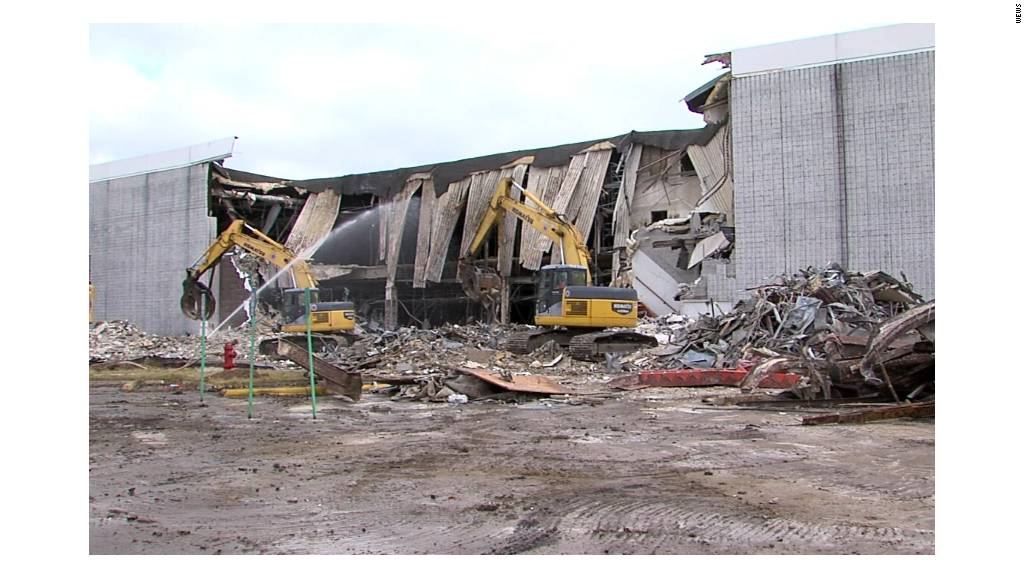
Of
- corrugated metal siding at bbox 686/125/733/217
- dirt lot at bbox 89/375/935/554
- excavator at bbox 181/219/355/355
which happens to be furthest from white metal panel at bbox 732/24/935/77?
dirt lot at bbox 89/375/935/554

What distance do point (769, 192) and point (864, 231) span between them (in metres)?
2.51

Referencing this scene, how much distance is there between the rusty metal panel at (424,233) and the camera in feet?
91.9

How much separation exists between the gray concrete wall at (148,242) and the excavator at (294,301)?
767cm

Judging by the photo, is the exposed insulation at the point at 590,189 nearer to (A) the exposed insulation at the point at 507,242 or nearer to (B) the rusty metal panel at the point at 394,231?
(A) the exposed insulation at the point at 507,242

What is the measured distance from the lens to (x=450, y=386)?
11.5 metres

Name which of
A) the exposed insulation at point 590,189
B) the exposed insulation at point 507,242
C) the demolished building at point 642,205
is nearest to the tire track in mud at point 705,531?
the demolished building at point 642,205

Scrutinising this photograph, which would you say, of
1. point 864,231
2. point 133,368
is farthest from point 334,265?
point 864,231

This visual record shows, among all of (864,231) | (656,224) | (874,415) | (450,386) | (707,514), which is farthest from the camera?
(656,224)

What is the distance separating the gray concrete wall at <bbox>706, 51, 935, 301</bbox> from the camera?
19.1 meters

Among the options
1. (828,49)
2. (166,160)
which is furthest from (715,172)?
(166,160)

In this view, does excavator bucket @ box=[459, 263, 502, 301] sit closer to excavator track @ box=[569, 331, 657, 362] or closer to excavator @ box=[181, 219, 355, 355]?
excavator @ box=[181, 219, 355, 355]

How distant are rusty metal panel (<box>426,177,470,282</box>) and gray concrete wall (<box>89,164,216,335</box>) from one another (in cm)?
856

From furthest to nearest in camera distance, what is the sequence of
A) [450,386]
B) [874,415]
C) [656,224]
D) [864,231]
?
[656,224] → [864,231] → [450,386] → [874,415]

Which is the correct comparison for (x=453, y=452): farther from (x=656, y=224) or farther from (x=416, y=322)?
(x=416, y=322)
